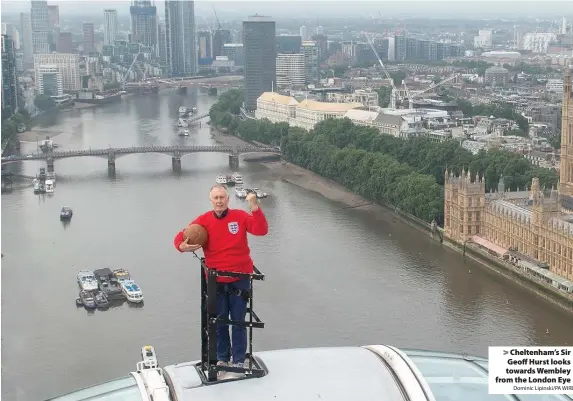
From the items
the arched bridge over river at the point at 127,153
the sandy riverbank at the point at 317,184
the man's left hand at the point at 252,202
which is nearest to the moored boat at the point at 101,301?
the sandy riverbank at the point at 317,184

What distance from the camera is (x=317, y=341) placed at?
8188 mm

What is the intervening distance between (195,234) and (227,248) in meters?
0.08

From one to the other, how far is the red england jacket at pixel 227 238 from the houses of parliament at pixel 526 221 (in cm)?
820

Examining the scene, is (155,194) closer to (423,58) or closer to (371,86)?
(371,86)

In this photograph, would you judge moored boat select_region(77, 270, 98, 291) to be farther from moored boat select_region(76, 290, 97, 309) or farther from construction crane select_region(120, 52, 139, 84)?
construction crane select_region(120, 52, 139, 84)

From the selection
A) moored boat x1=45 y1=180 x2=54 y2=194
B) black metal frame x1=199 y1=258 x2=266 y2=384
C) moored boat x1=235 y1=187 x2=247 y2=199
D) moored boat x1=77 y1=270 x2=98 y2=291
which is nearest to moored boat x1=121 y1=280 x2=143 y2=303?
moored boat x1=77 y1=270 x2=98 y2=291

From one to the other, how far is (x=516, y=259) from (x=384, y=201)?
4267mm

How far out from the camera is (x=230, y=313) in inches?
70.7

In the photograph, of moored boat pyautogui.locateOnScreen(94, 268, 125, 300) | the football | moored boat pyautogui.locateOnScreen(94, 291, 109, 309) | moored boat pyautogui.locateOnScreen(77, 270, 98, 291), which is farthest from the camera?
moored boat pyautogui.locateOnScreen(77, 270, 98, 291)

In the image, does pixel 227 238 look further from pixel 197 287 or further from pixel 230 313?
pixel 197 287

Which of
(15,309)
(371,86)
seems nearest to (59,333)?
(15,309)

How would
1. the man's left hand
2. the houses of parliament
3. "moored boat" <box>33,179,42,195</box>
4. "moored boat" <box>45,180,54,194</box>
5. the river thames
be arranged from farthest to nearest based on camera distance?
"moored boat" <box>33,179,42,195</box>, "moored boat" <box>45,180,54,194</box>, the houses of parliament, the river thames, the man's left hand

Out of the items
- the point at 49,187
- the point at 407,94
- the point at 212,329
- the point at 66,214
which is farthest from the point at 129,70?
the point at 212,329

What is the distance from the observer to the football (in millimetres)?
1737
